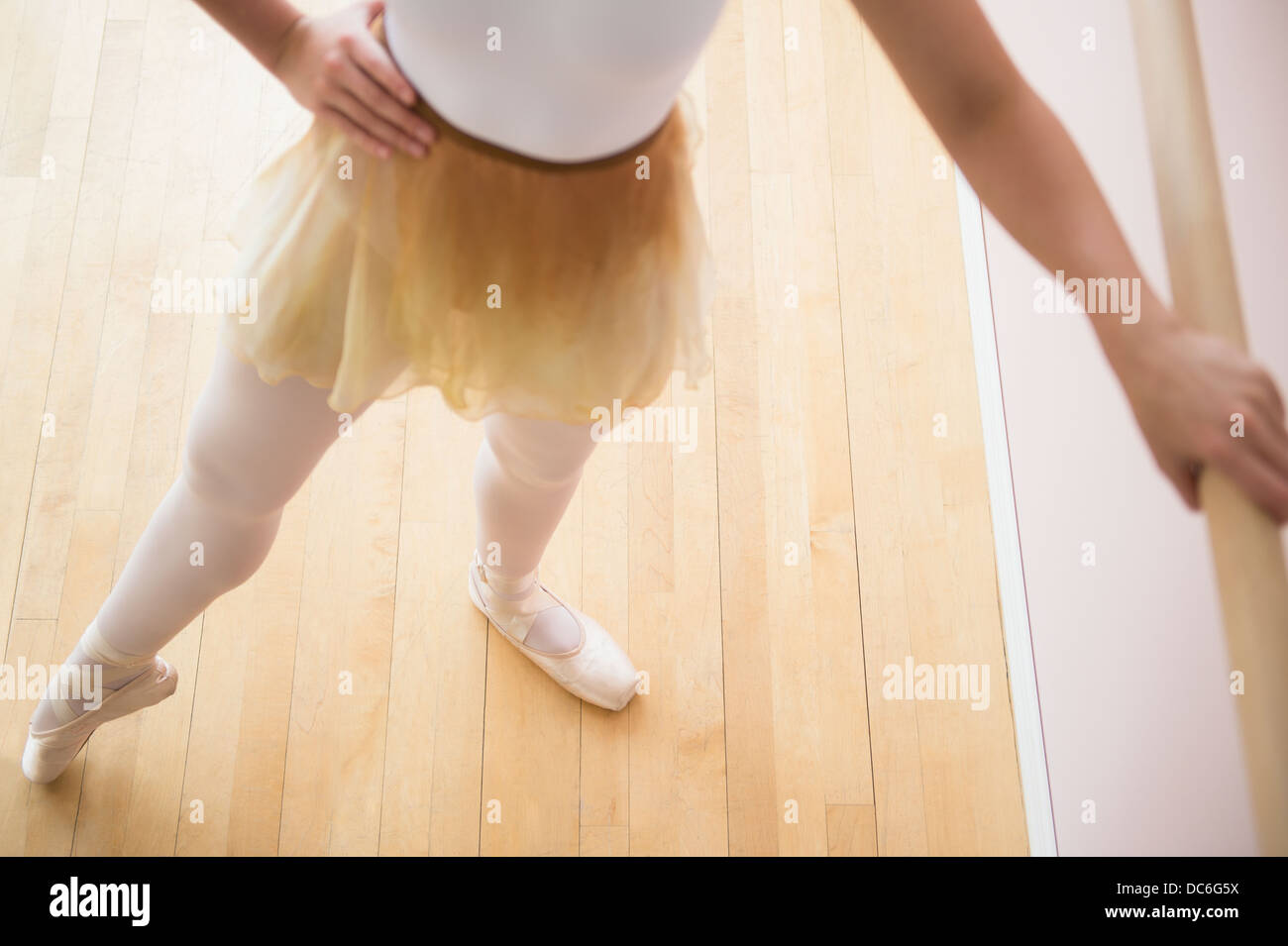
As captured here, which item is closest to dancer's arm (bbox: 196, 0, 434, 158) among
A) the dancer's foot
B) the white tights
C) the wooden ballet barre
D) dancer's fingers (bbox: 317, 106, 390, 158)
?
dancer's fingers (bbox: 317, 106, 390, 158)

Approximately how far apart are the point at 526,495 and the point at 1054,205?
63 cm

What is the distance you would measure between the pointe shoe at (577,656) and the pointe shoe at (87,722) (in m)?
0.42

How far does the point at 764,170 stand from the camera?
5.60ft

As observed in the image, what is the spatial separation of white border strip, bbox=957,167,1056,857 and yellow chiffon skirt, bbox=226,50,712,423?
67 cm

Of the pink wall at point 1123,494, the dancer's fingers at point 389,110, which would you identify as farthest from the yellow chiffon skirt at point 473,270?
the pink wall at point 1123,494

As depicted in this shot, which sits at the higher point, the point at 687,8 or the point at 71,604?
the point at 687,8

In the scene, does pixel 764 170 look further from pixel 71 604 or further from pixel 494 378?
pixel 71 604

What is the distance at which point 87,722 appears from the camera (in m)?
1.14

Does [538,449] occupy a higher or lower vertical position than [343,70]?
lower

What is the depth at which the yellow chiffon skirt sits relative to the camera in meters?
0.70

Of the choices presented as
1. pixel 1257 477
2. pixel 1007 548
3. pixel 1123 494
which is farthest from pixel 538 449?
pixel 1007 548

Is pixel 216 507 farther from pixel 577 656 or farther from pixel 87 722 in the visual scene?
pixel 577 656
